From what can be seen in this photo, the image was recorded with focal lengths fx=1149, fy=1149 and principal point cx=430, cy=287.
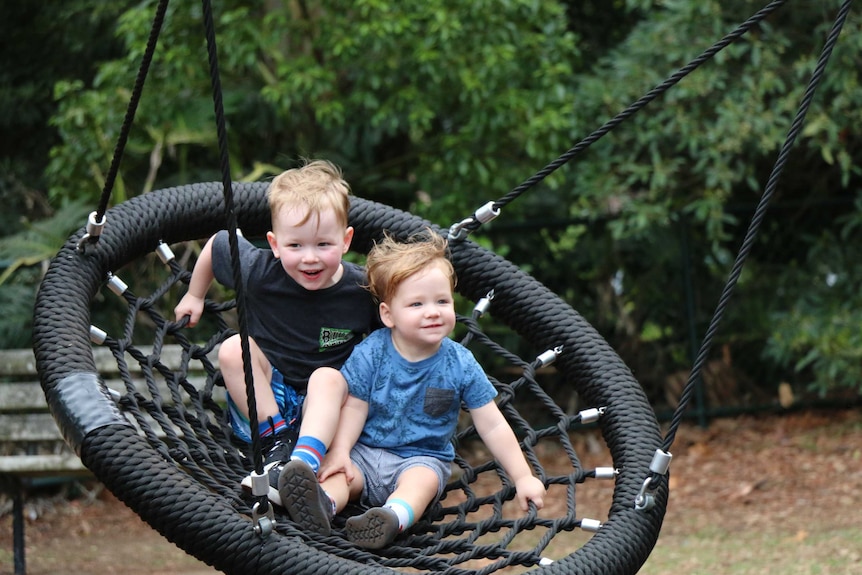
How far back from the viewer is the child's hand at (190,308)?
262 centimetres

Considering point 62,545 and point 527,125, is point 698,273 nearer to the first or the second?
point 527,125

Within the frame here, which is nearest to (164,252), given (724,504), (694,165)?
(724,504)

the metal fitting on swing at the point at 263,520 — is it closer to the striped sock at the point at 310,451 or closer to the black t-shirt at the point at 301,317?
the striped sock at the point at 310,451

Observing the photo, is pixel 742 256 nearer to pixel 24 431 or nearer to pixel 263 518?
pixel 263 518

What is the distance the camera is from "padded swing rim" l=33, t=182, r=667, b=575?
197cm

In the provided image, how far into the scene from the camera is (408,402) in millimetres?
2385

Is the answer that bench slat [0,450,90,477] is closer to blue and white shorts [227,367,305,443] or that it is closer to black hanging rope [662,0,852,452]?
blue and white shorts [227,367,305,443]

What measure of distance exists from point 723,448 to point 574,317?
2938mm

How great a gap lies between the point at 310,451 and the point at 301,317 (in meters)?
0.37

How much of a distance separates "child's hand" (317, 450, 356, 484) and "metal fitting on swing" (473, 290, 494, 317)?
61 centimetres

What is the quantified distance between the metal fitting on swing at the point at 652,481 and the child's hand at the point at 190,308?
3.51ft

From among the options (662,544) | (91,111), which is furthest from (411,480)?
(91,111)

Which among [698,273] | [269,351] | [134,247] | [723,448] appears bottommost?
[723,448]

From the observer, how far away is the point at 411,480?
2.28 metres
